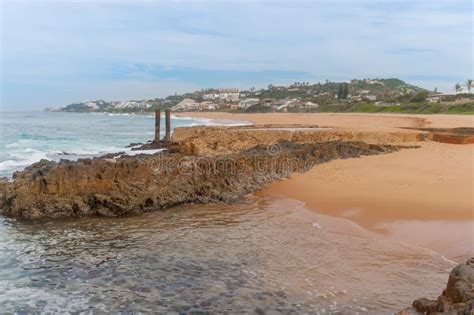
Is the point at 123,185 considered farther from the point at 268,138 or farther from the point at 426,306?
the point at 268,138

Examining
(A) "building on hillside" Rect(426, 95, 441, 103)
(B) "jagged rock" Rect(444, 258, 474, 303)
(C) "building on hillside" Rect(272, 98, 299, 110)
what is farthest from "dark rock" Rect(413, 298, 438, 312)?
(C) "building on hillside" Rect(272, 98, 299, 110)

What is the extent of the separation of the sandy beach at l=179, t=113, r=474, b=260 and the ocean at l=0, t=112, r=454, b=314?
472 mm

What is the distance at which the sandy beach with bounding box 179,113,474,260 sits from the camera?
6.93 meters

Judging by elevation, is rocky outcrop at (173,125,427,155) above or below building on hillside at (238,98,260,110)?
below

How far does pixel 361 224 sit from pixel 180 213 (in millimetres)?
3671

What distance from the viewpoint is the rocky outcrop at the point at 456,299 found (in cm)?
332

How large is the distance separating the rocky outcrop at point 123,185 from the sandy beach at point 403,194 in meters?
1.19

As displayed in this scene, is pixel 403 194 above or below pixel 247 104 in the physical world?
below

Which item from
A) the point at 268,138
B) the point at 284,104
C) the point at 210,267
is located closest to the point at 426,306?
the point at 210,267

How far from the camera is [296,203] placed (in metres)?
9.63

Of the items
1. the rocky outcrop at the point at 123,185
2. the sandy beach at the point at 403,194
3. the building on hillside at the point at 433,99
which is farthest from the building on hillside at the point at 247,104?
the rocky outcrop at the point at 123,185

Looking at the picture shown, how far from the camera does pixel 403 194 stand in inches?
363

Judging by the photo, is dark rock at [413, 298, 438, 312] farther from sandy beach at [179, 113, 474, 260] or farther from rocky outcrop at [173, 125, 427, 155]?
rocky outcrop at [173, 125, 427, 155]

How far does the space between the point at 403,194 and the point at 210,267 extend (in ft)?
17.1
